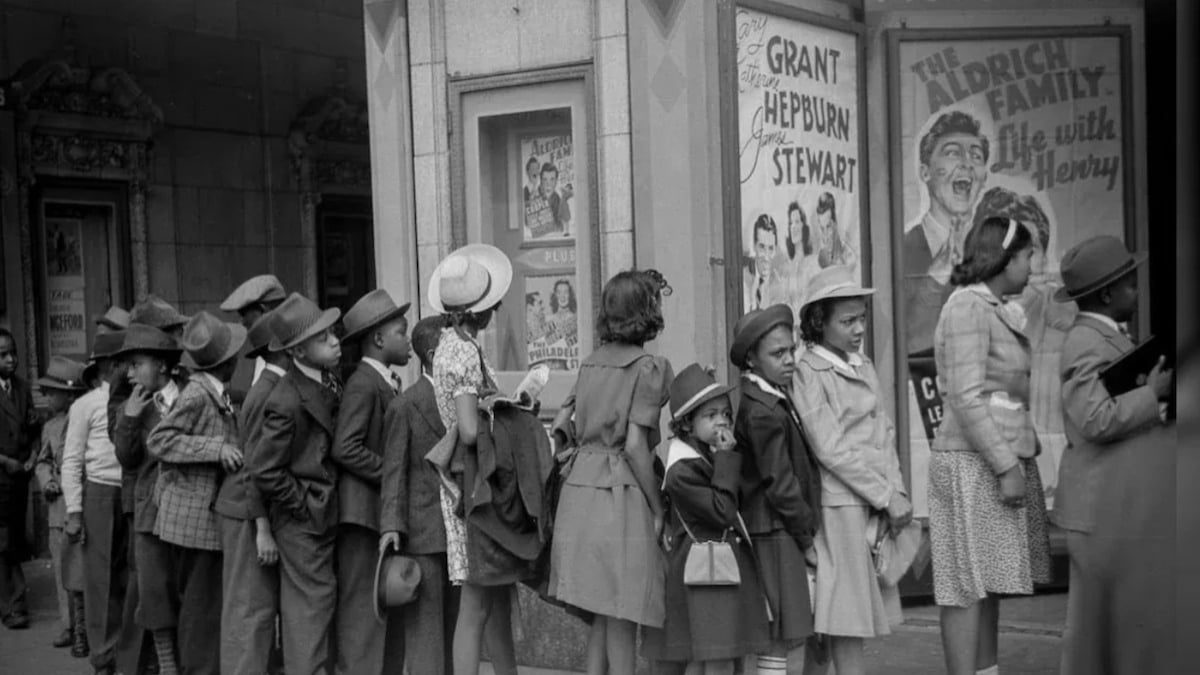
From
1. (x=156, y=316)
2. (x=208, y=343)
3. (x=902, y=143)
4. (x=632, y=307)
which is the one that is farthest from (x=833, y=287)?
(x=156, y=316)

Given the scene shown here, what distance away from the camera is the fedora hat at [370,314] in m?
6.11

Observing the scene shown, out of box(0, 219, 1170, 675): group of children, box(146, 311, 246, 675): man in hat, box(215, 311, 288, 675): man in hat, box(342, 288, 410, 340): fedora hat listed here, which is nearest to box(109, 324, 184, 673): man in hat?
box(146, 311, 246, 675): man in hat

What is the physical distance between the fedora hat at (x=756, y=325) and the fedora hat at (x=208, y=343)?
264 centimetres

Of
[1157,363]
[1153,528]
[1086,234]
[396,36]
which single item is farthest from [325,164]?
[1153,528]

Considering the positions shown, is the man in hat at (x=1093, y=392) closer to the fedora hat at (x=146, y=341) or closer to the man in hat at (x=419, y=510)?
the man in hat at (x=419, y=510)

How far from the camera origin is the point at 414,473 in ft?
19.5

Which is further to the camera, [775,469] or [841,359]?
[841,359]

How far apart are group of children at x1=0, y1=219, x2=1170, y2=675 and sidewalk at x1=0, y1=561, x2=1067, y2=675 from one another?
3.38ft

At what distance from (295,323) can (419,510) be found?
981 millimetres

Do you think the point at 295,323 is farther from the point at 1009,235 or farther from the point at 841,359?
the point at 1009,235

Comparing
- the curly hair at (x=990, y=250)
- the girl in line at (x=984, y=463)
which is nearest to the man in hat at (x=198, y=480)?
the girl in line at (x=984, y=463)

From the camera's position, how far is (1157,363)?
179 inches

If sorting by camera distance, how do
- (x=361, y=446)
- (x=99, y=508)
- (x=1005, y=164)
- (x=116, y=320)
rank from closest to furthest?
(x=361, y=446) < (x=99, y=508) < (x=116, y=320) < (x=1005, y=164)

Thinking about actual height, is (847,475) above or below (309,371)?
below
